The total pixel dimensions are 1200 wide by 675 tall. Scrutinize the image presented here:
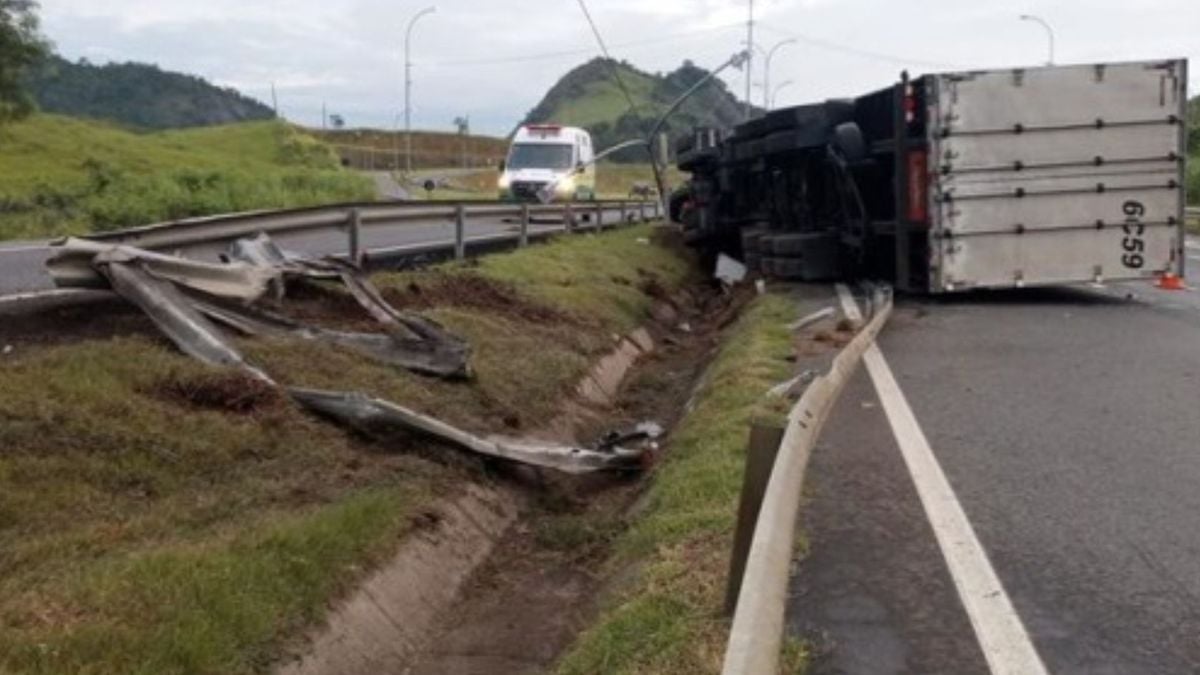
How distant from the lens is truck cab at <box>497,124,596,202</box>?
116ft

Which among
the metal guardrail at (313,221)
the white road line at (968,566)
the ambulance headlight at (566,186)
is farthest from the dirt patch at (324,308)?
the ambulance headlight at (566,186)

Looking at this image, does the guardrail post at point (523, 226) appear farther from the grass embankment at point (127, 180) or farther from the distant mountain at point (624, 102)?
the distant mountain at point (624, 102)

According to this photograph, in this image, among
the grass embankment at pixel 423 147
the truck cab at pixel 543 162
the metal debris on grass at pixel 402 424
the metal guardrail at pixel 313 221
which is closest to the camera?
the metal debris on grass at pixel 402 424

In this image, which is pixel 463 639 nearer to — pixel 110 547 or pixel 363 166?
pixel 110 547

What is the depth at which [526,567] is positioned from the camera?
7.13 meters

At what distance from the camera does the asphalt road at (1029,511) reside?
452cm

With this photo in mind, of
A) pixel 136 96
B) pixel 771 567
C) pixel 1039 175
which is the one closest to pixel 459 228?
pixel 1039 175

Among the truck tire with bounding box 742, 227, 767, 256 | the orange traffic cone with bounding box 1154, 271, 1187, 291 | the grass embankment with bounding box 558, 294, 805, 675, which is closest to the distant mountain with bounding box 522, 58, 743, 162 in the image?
the truck tire with bounding box 742, 227, 767, 256

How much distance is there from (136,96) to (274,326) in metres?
132

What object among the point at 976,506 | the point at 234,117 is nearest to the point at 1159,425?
the point at 976,506

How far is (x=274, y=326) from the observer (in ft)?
29.0

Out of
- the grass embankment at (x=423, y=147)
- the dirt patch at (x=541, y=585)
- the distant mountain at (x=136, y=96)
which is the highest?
the distant mountain at (x=136, y=96)

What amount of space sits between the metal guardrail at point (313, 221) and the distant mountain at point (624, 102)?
87.0 metres

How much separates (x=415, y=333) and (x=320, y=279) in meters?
1.10
